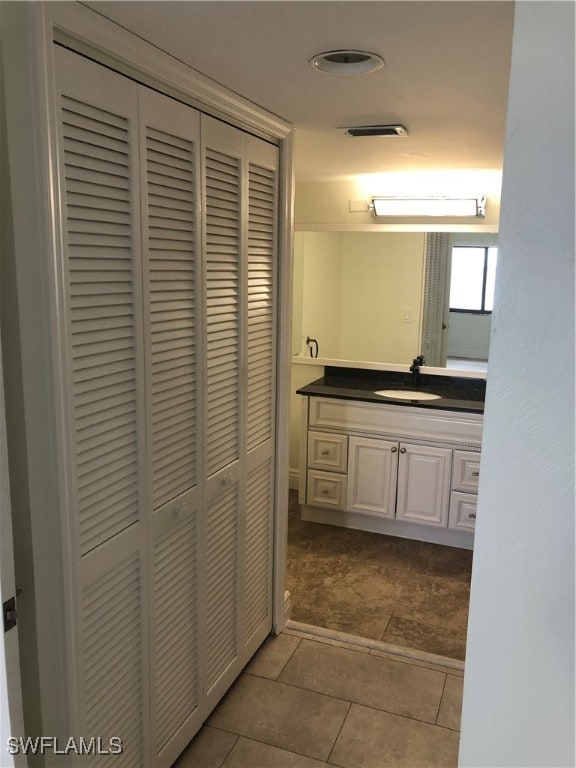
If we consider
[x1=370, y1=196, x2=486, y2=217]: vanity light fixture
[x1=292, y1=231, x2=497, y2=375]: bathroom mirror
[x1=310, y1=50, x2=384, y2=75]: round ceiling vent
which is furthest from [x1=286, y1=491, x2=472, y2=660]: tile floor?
[x1=310, y1=50, x2=384, y2=75]: round ceiling vent

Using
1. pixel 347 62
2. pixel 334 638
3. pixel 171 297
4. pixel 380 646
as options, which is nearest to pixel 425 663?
pixel 380 646

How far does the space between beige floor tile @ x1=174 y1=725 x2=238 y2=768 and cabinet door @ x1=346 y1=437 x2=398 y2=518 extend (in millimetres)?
1920

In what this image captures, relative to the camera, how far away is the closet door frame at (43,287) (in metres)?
1.29

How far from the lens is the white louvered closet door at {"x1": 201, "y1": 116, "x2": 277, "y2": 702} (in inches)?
84.0

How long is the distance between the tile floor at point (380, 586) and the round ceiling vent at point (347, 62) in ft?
7.71

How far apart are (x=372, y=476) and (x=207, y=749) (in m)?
2.05

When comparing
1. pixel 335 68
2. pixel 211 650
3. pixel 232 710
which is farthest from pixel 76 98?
pixel 232 710

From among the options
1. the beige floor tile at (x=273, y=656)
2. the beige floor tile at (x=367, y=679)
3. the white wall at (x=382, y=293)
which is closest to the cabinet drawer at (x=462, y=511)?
the white wall at (x=382, y=293)

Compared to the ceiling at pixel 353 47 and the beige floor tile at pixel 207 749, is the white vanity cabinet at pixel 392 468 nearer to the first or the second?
the ceiling at pixel 353 47

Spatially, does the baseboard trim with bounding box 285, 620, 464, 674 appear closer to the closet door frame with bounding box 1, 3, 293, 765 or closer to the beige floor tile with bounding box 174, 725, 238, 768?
the beige floor tile with bounding box 174, 725, 238, 768

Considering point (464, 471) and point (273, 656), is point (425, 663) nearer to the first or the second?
point (273, 656)

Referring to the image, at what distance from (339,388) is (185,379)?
227cm

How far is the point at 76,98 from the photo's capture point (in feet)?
4.66

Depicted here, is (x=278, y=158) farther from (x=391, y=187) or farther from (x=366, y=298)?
(x=366, y=298)
